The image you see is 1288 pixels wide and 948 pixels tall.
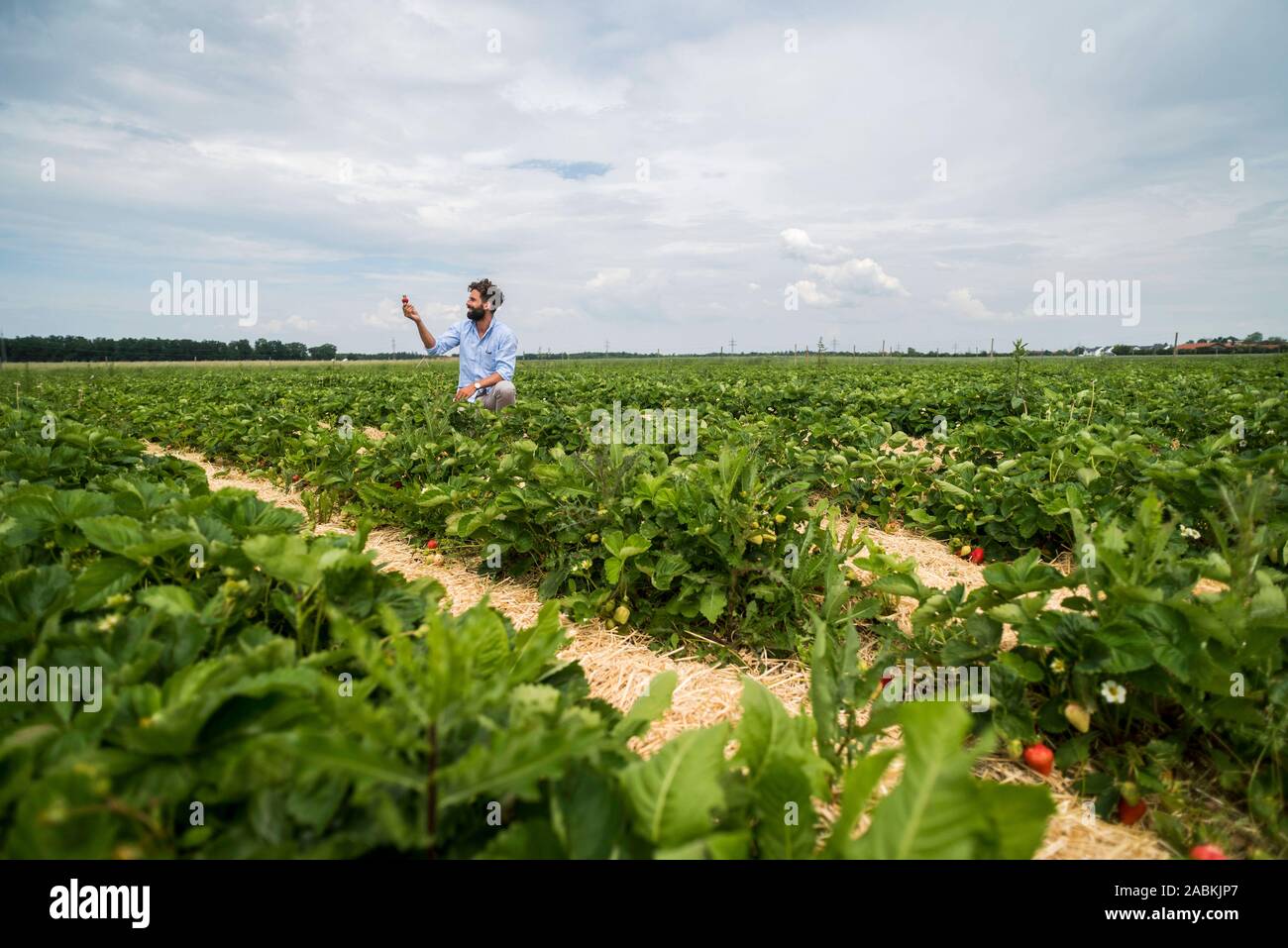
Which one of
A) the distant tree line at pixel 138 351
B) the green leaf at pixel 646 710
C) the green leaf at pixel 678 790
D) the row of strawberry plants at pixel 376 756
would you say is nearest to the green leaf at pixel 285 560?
the row of strawberry plants at pixel 376 756

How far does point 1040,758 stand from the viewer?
2092 millimetres

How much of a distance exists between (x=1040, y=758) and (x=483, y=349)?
7.11 meters

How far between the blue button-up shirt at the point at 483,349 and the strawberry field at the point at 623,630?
324 centimetres

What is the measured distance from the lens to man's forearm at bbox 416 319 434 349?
7.33 meters

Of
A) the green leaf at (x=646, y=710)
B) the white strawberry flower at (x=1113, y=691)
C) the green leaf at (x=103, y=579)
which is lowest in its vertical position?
the white strawberry flower at (x=1113, y=691)

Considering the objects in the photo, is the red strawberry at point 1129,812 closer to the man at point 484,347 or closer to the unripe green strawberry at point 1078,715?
the unripe green strawberry at point 1078,715

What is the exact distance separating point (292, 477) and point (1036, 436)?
733 centimetres

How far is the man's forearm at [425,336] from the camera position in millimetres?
7329

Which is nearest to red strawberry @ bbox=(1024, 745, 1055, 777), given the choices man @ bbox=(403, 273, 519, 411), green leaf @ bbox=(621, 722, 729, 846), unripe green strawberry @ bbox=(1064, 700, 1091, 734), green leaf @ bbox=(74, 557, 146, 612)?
unripe green strawberry @ bbox=(1064, 700, 1091, 734)

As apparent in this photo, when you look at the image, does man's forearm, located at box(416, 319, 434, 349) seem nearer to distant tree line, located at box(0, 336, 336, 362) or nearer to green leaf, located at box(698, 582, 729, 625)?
green leaf, located at box(698, 582, 729, 625)

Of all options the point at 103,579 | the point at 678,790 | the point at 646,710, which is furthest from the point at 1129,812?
the point at 103,579

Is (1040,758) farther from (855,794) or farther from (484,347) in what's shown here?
(484,347)

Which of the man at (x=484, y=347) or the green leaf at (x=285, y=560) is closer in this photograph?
the green leaf at (x=285, y=560)
